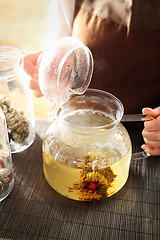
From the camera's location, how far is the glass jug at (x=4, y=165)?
672mm

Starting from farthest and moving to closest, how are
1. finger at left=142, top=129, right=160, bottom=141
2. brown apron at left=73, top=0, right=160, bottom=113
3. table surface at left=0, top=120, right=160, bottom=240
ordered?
brown apron at left=73, top=0, right=160, bottom=113 → finger at left=142, top=129, right=160, bottom=141 → table surface at left=0, top=120, right=160, bottom=240

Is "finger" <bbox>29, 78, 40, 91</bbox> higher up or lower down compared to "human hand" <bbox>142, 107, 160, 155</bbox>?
higher up

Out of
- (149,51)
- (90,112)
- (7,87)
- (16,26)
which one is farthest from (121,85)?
(16,26)

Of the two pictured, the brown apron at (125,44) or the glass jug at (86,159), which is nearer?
the glass jug at (86,159)

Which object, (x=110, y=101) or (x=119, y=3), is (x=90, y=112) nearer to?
(x=110, y=101)

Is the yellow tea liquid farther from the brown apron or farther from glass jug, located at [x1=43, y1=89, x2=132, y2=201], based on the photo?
the brown apron

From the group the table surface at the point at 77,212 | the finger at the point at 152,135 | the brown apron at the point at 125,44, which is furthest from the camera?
the brown apron at the point at 125,44

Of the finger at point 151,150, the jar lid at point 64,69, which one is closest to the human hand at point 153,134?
the finger at point 151,150

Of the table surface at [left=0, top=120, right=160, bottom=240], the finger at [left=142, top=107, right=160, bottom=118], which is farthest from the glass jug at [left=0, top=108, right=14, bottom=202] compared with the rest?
the finger at [left=142, top=107, right=160, bottom=118]

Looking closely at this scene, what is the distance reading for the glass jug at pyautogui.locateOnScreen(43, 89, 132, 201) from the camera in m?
0.63

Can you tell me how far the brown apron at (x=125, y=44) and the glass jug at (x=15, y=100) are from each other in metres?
0.27

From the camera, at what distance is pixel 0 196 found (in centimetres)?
67

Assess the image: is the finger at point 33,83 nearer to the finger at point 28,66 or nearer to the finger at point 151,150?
the finger at point 28,66

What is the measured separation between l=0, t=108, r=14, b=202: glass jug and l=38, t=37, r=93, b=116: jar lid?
5.3 inches
